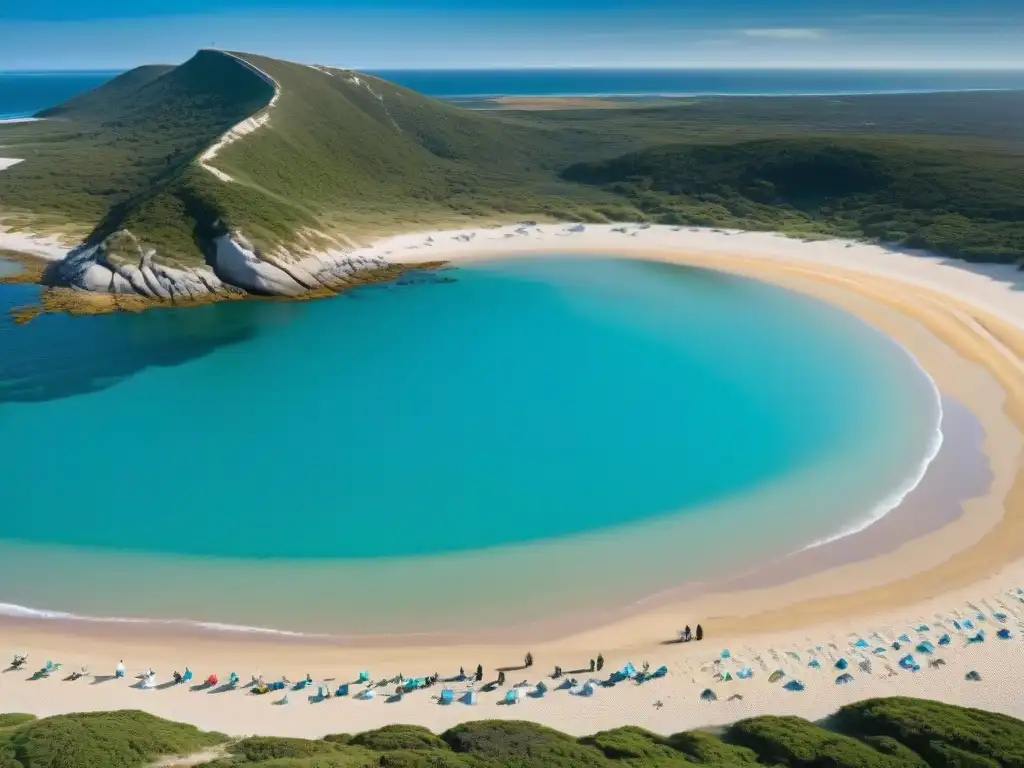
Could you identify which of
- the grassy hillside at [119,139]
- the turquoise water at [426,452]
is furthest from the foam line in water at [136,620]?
the grassy hillside at [119,139]

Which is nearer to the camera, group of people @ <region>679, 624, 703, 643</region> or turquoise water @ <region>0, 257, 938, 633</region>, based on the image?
group of people @ <region>679, 624, 703, 643</region>

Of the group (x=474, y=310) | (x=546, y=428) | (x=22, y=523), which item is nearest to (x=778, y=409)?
(x=546, y=428)

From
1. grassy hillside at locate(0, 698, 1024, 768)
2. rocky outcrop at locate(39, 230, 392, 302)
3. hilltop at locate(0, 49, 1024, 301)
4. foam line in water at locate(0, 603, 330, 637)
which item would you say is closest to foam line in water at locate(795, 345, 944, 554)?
grassy hillside at locate(0, 698, 1024, 768)

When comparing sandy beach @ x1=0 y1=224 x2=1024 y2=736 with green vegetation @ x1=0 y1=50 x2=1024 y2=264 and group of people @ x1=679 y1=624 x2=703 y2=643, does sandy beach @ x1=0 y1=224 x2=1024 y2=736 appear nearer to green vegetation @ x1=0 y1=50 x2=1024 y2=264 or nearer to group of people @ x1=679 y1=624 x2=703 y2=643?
group of people @ x1=679 y1=624 x2=703 y2=643

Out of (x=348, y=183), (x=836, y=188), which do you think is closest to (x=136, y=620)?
(x=348, y=183)

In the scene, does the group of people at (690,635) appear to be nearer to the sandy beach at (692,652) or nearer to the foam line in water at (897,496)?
the sandy beach at (692,652)

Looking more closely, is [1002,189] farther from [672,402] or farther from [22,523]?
[22,523]
